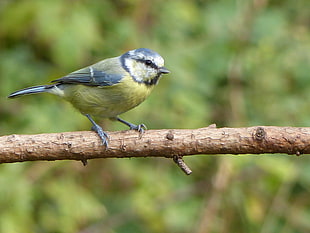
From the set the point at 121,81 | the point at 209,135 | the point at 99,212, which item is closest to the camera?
the point at 209,135

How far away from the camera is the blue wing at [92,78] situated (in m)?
3.12

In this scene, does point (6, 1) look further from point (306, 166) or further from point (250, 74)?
point (306, 166)

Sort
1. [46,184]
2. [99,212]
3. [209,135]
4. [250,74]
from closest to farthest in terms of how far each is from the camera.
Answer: [209,135] → [46,184] → [99,212] → [250,74]

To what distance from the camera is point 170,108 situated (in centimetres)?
390

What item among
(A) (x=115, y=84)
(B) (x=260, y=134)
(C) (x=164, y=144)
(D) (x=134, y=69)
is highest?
(D) (x=134, y=69)

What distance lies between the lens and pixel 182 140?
2.40 meters

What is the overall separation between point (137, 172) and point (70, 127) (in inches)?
27.5

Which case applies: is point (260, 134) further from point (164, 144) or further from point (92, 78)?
point (92, 78)

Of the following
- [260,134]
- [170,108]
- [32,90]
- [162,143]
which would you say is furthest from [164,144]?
[170,108]

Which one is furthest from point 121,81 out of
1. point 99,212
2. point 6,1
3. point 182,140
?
point 6,1

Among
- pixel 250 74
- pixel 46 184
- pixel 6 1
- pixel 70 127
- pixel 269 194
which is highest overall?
pixel 250 74

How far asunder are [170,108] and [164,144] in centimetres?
150

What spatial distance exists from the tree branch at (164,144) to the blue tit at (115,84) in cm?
53

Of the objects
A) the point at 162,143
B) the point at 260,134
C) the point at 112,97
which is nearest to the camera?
the point at 260,134
